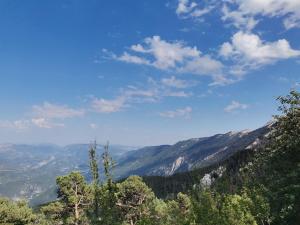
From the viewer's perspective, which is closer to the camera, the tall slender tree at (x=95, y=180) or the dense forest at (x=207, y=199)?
the dense forest at (x=207, y=199)

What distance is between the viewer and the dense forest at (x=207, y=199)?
Result: 31.7 metres

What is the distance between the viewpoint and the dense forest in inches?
1248

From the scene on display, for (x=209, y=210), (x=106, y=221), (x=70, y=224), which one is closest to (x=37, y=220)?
(x=70, y=224)

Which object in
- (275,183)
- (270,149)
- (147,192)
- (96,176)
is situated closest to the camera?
(275,183)

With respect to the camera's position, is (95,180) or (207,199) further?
(95,180)

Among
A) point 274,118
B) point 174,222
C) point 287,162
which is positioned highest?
point 274,118

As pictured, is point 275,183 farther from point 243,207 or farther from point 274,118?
point 243,207

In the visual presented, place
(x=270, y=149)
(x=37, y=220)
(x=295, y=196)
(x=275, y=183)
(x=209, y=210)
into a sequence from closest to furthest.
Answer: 1. (x=295, y=196)
2. (x=275, y=183)
3. (x=270, y=149)
4. (x=209, y=210)
5. (x=37, y=220)

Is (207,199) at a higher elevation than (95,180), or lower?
lower

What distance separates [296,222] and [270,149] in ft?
20.4

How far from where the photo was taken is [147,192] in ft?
333

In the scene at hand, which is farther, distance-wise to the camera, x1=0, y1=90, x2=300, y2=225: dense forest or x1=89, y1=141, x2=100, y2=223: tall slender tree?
x1=89, y1=141, x2=100, y2=223: tall slender tree

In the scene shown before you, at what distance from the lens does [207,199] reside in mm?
61688

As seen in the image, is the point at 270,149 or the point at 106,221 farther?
the point at 106,221
